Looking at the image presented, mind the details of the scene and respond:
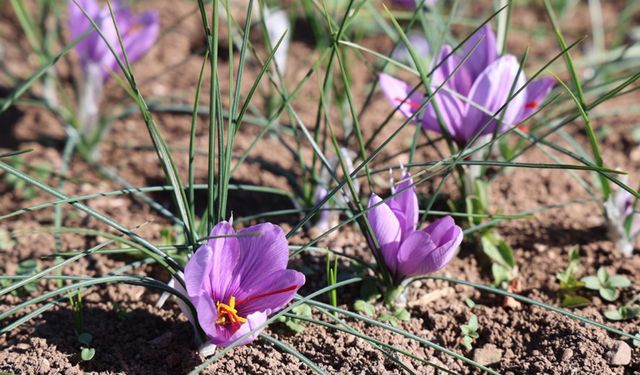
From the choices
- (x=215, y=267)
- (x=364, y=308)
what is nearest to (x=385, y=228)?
(x=364, y=308)

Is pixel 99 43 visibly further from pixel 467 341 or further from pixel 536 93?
pixel 467 341

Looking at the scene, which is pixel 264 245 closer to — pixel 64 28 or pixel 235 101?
pixel 235 101

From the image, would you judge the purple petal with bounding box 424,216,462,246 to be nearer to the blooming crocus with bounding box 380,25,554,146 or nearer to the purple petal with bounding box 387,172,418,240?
the purple petal with bounding box 387,172,418,240

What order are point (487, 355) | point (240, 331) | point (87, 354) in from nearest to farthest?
point (240, 331), point (87, 354), point (487, 355)

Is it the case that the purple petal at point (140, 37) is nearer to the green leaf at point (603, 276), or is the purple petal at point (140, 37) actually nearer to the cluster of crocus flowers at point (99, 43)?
the cluster of crocus flowers at point (99, 43)

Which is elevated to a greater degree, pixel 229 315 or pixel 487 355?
pixel 229 315

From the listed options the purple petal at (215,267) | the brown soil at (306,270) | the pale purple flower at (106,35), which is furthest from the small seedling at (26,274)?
the pale purple flower at (106,35)
